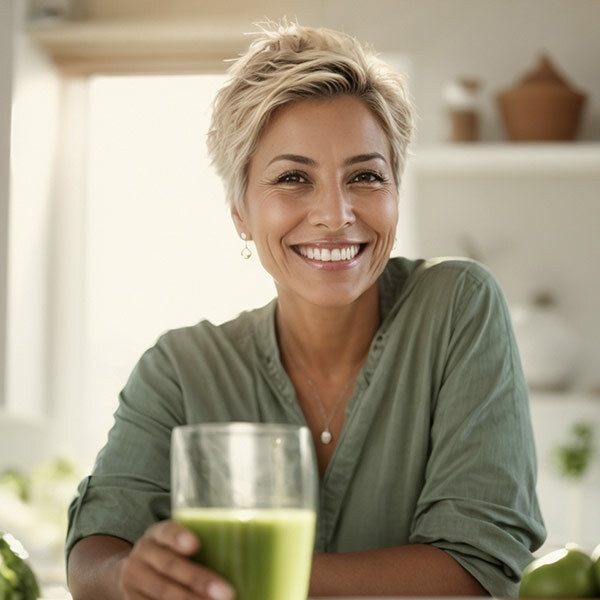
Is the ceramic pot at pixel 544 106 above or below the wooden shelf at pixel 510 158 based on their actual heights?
above

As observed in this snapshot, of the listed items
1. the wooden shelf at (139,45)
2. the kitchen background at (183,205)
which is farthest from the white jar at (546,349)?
the wooden shelf at (139,45)

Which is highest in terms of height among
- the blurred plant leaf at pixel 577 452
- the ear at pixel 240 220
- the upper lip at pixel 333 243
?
the ear at pixel 240 220

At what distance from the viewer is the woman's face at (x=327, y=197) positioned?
1620 millimetres

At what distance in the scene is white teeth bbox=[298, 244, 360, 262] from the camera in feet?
5.39

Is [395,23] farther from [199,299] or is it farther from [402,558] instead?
[402,558]

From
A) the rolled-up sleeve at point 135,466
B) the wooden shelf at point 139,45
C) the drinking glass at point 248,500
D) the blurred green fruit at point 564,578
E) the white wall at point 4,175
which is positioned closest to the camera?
the drinking glass at point 248,500

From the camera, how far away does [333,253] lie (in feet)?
5.39

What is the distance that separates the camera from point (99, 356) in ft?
13.5

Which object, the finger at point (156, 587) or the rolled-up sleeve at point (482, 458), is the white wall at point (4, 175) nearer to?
the rolled-up sleeve at point (482, 458)

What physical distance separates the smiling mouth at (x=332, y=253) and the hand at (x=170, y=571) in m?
0.82

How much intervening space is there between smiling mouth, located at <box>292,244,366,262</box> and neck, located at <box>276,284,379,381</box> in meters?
0.11

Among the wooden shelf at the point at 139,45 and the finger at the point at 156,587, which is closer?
the finger at the point at 156,587

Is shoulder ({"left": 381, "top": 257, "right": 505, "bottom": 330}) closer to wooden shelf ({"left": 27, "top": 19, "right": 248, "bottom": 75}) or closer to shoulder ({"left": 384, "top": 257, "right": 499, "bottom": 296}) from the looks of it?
shoulder ({"left": 384, "top": 257, "right": 499, "bottom": 296})

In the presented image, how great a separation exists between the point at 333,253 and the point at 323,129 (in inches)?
7.4
